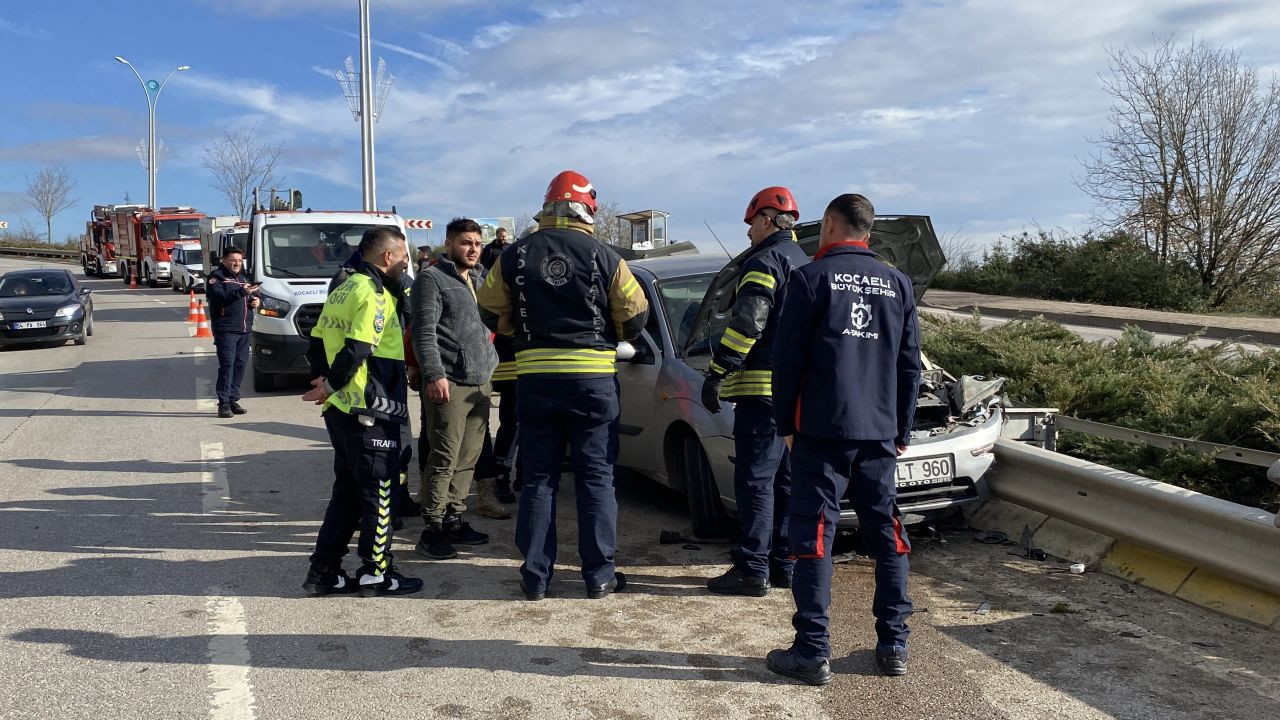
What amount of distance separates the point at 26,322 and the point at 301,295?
8098 mm

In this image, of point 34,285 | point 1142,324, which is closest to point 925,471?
point 1142,324

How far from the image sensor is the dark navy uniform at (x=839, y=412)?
398cm

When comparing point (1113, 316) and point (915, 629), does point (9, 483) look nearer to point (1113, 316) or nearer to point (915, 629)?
point (915, 629)

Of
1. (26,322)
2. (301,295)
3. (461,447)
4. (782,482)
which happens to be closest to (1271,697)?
(782,482)

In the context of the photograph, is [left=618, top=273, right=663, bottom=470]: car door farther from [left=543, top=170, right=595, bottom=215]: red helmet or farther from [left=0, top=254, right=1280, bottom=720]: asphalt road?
[left=543, top=170, right=595, bottom=215]: red helmet

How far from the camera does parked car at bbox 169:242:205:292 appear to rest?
3206cm

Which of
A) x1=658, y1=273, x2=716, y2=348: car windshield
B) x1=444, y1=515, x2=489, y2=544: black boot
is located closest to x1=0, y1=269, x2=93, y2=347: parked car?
x1=444, y1=515, x2=489, y2=544: black boot

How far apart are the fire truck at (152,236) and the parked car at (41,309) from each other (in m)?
16.9

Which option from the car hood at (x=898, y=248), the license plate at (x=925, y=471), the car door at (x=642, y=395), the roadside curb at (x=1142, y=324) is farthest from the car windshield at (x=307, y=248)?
the roadside curb at (x=1142, y=324)

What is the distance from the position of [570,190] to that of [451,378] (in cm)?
152

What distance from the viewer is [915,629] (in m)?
4.55

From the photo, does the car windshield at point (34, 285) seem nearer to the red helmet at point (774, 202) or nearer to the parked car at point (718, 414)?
the parked car at point (718, 414)

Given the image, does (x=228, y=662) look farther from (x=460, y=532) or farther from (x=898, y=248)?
(x=898, y=248)

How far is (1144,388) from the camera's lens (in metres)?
6.74
